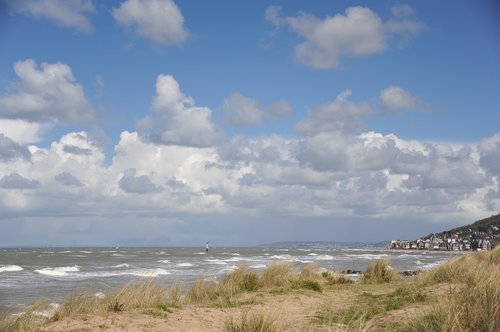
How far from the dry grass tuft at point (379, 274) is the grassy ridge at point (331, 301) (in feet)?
0.12

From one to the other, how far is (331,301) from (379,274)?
7.07 metres

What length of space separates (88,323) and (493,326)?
6.33 meters

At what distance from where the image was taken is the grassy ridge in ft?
24.9


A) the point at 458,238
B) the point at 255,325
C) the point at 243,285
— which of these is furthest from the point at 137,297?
the point at 458,238

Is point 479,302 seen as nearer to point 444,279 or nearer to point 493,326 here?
point 493,326

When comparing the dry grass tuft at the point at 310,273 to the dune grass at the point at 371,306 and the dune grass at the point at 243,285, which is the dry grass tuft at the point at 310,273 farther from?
the dune grass at the point at 371,306

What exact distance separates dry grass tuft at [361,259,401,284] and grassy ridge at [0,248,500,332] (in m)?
0.04

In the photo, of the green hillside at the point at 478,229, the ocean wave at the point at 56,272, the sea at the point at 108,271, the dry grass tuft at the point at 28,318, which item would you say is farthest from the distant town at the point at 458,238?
the dry grass tuft at the point at 28,318

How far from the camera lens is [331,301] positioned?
12.9 m

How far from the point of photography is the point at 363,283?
18.6 meters

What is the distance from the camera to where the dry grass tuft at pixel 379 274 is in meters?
19.1

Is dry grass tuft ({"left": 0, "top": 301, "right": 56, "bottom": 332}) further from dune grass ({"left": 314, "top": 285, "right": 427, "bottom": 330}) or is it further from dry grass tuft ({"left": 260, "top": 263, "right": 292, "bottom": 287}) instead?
dry grass tuft ({"left": 260, "top": 263, "right": 292, "bottom": 287})

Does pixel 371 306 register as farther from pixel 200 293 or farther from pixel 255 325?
pixel 255 325

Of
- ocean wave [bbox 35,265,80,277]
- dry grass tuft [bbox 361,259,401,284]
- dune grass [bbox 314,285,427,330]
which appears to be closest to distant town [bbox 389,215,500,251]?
ocean wave [bbox 35,265,80,277]
